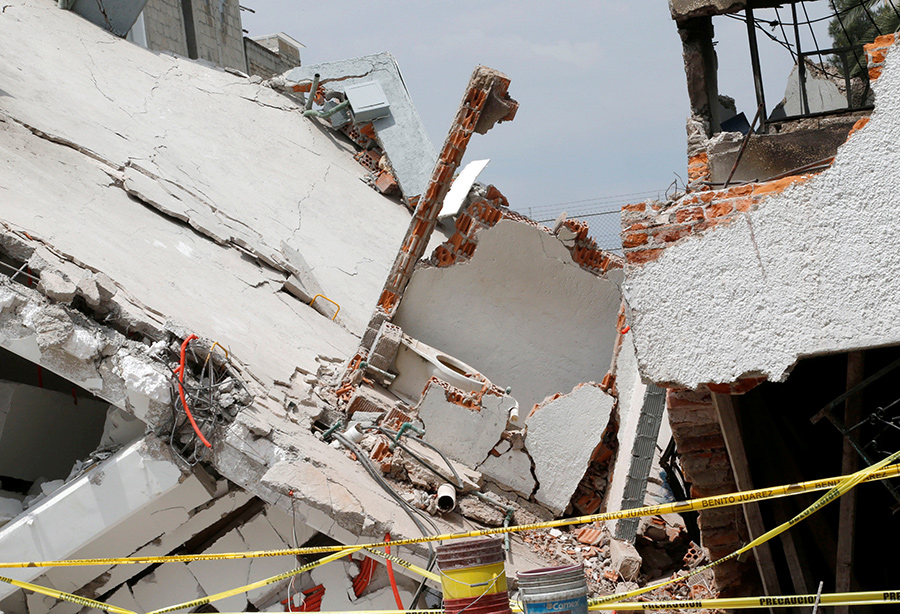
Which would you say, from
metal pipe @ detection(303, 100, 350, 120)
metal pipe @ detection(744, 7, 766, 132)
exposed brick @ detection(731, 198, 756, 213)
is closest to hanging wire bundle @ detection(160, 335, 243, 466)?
exposed brick @ detection(731, 198, 756, 213)

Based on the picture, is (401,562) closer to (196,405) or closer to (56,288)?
(196,405)

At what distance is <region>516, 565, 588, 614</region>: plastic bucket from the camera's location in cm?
313

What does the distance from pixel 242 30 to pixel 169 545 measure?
15.5 meters

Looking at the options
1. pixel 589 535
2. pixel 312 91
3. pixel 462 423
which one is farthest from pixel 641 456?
pixel 312 91

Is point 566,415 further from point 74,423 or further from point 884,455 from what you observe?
point 74,423

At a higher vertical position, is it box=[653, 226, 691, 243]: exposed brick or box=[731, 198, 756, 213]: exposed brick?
box=[731, 198, 756, 213]: exposed brick

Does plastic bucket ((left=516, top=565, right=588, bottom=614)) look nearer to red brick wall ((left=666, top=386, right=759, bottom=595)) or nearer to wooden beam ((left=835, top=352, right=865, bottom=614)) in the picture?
red brick wall ((left=666, top=386, right=759, bottom=595))

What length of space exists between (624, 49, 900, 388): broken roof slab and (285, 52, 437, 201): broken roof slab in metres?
7.98

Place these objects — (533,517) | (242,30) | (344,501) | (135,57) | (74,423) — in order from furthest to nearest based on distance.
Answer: (242,30) → (135,57) → (533,517) → (74,423) → (344,501)

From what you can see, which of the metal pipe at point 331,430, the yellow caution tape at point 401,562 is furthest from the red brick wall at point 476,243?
the yellow caution tape at point 401,562

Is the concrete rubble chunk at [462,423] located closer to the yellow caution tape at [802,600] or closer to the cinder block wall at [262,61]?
the yellow caution tape at [802,600]

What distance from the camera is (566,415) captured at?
6.81m

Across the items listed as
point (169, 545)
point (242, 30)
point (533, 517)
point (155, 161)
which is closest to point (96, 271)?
point (169, 545)

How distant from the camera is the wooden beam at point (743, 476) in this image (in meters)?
4.67
